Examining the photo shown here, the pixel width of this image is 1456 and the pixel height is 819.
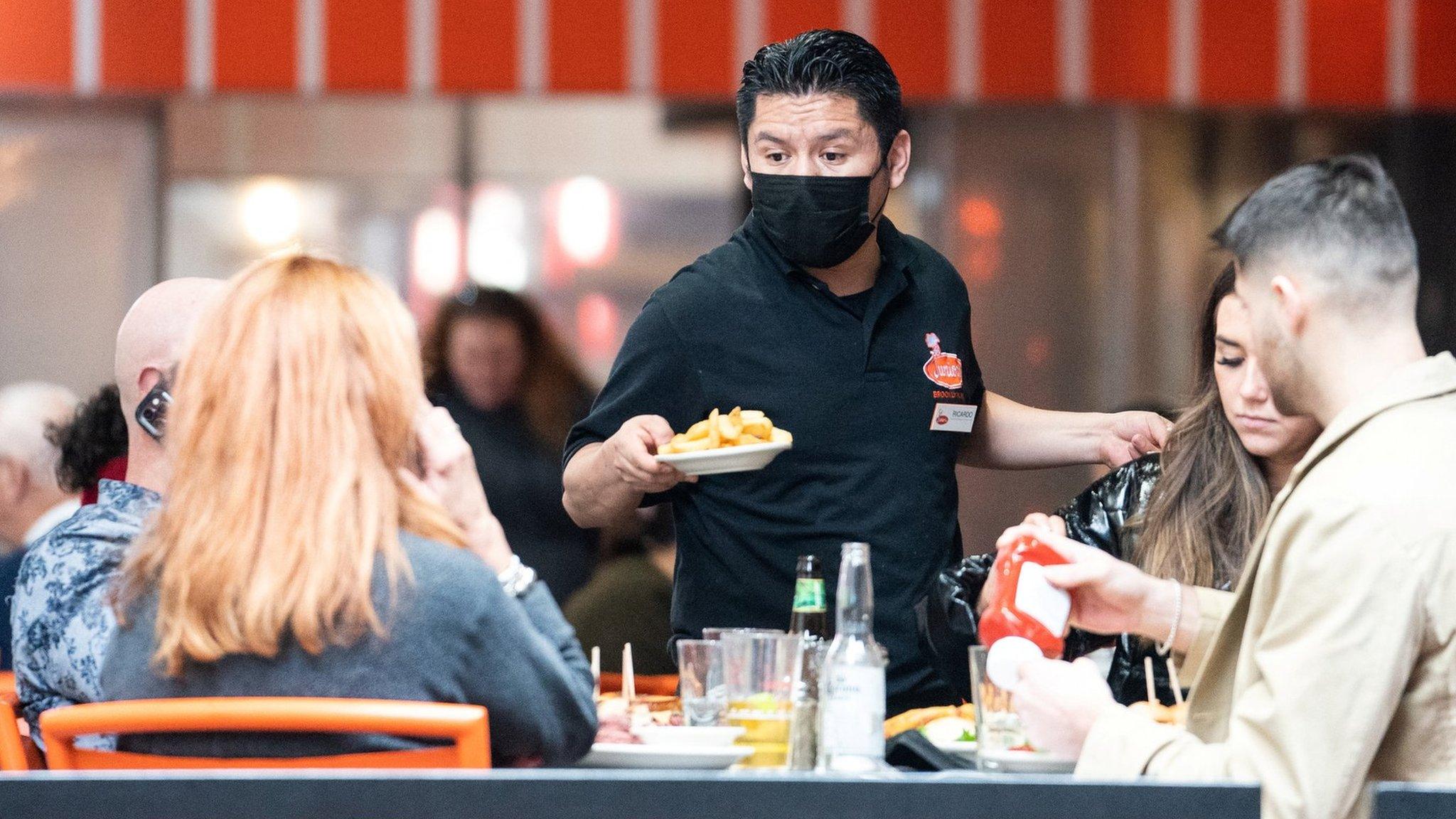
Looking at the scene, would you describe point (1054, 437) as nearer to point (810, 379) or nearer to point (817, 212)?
point (810, 379)

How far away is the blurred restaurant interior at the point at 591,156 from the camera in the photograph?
471cm

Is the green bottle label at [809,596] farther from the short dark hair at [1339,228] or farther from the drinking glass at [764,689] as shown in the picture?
the short dark hair at [1339,228]

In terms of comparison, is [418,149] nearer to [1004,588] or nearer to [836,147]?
[836,147]

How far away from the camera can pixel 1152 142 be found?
4930 mm

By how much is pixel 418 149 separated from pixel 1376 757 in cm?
365

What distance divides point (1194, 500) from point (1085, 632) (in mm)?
276

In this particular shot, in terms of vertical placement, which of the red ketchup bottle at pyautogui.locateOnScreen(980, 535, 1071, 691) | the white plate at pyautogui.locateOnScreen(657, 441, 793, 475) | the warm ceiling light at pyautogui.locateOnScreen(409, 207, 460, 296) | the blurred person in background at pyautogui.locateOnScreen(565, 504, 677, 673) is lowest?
the blurred person in background at pyautogui.locateOnScreen(565, 504, 677, 673)

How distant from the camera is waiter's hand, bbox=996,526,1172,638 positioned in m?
1.87

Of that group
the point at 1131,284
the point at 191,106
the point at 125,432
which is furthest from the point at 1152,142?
the point at 125,432

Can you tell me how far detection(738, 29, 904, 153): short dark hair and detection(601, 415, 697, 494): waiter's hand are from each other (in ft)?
2.00

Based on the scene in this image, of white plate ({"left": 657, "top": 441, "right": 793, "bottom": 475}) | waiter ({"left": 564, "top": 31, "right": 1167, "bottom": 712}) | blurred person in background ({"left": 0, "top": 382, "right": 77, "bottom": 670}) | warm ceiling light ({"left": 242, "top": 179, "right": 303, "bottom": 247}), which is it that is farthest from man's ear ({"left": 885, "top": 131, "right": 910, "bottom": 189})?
blurred person in background ({"left": 0, "top": 382, "right": 77, "bottom": 670})

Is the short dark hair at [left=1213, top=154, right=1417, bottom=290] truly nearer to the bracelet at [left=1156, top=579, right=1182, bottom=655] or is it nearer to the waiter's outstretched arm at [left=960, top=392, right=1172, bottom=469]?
the bracelet at [left=1156, top=579, right=1182, bottom=655]

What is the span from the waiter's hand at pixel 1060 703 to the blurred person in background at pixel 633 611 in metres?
2.08

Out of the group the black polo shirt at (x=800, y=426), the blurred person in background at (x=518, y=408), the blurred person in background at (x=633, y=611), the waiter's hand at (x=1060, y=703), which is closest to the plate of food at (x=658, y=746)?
the waiter's hand at (x=1060, y=703)
